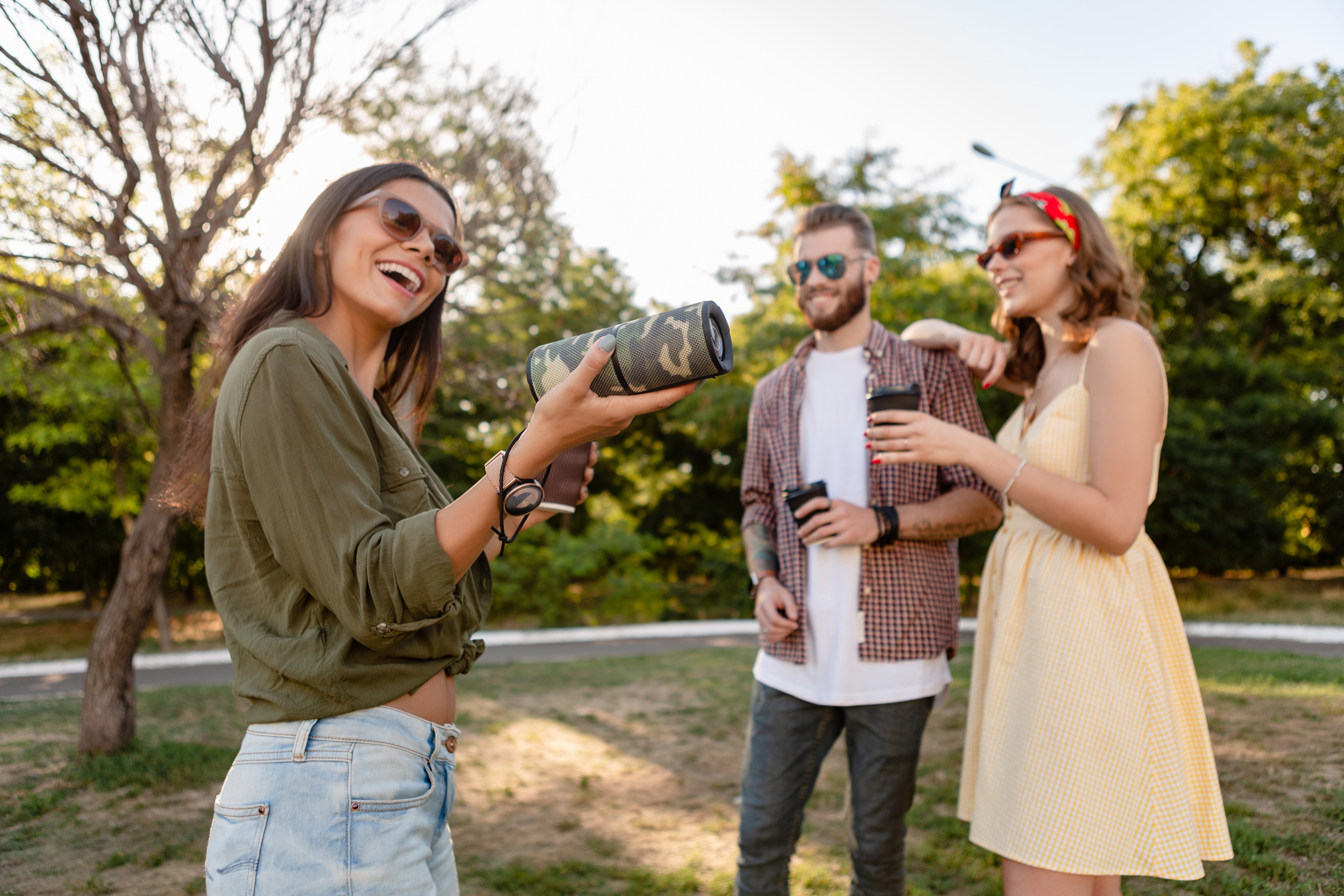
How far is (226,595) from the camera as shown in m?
1.50

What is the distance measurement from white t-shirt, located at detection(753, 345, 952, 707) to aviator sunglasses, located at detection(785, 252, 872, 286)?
0.28 metres

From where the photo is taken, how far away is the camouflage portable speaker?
4.42 ft

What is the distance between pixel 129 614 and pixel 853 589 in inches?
177

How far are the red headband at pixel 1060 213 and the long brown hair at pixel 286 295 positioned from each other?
5.61 feet

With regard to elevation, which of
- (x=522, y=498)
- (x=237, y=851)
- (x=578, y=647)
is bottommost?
(x=578, y=647)

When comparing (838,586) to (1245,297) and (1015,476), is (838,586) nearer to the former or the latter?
(1015,476)

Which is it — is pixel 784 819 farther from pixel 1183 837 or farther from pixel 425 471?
pixel 425 471

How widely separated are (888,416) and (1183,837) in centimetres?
121

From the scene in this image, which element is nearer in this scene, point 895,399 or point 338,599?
point 338,599

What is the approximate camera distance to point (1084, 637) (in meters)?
2.04

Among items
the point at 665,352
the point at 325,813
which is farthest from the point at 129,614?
the point at 665,352

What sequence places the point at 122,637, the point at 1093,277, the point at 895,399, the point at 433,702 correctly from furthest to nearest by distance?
the point at 122,637, the point at 1093,277, the point at 895,399, the point at 433,702

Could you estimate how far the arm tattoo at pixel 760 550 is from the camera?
9.80ft

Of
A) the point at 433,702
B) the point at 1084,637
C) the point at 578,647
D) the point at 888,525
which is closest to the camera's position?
the point at 433,702
